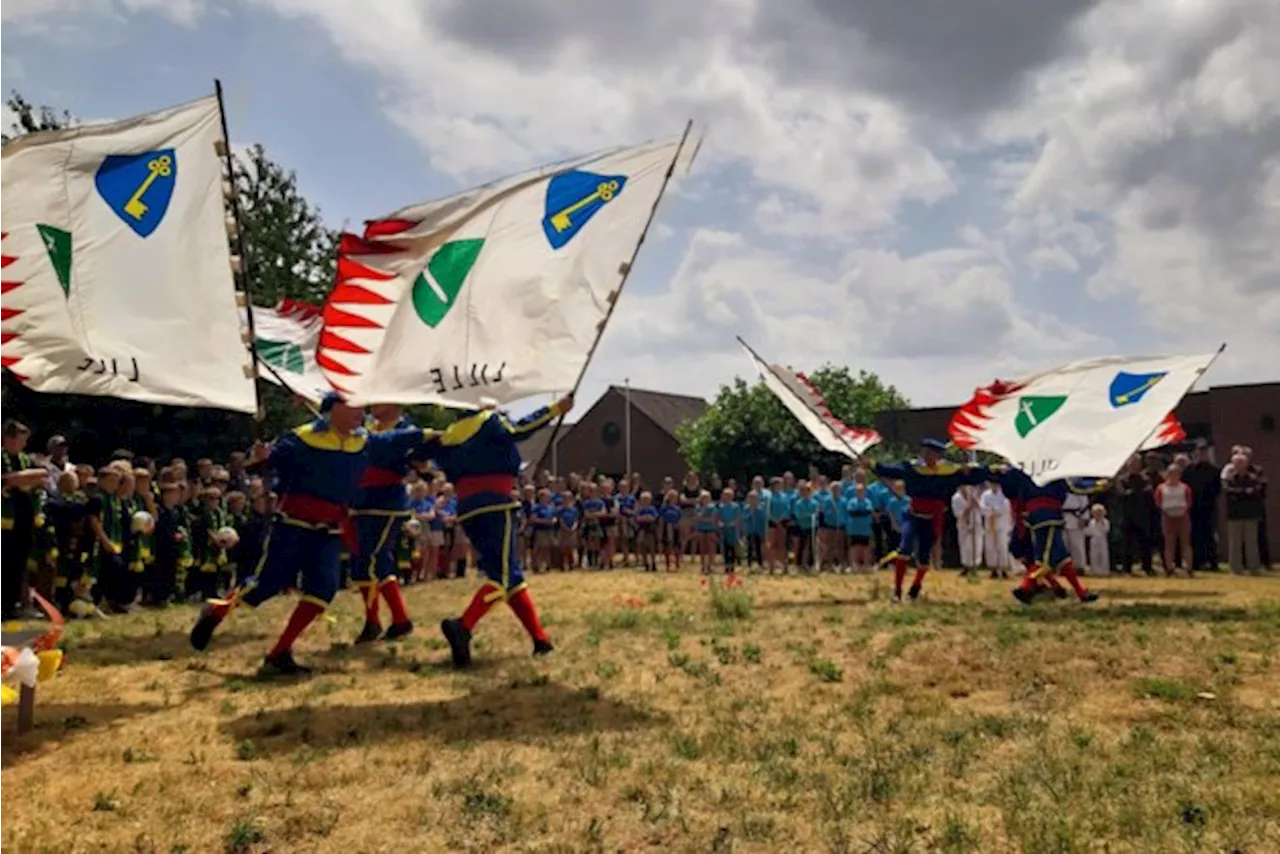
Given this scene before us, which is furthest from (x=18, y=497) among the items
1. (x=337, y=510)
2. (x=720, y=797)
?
(x=720, y=797)

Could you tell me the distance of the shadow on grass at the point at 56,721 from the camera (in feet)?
20.2

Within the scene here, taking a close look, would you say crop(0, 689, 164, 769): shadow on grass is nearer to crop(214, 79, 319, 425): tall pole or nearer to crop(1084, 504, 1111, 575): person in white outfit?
crop(214, 79, 319, 425): tall pole

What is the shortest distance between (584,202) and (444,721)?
3975 millimetres

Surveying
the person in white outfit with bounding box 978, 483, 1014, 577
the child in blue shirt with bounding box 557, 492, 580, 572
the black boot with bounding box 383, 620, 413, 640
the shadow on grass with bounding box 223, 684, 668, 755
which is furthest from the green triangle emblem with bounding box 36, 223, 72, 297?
the person in white outfit with bounding box 978, 483, 1014, 577

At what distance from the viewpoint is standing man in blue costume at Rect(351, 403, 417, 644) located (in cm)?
1035

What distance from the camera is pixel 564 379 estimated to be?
7.77 m

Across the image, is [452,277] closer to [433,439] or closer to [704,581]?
[433,439]

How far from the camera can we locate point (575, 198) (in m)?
8.21

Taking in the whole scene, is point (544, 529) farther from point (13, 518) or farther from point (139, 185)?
point (139, 185)

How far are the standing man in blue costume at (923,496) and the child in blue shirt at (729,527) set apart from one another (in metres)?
7.36

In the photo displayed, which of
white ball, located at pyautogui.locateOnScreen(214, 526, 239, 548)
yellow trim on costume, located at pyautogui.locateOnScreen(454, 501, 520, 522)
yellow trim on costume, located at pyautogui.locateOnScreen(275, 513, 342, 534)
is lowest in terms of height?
white ball, located at pyautogui.locateOnScreen(214, 526, 239, 548)

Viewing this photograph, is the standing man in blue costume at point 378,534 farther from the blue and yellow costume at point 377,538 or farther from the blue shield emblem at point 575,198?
the blue shield emblem at point 575,198

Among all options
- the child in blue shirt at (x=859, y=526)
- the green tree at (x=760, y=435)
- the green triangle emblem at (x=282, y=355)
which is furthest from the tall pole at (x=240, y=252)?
the green tree at (x=760, y=435)

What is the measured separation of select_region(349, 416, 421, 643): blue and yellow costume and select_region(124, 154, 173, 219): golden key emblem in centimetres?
329
